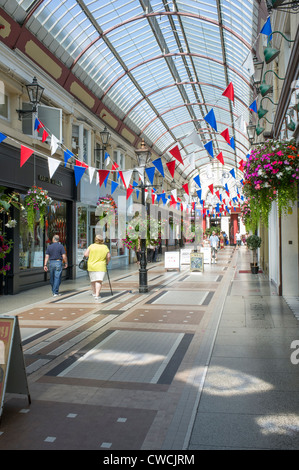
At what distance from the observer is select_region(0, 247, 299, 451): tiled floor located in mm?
3717

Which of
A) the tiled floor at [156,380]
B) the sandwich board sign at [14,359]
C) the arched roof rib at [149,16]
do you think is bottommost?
the tiled floor at [156,380]

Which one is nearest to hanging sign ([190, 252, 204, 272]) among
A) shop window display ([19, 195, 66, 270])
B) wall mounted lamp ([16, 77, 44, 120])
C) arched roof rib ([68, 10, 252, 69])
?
shop window display ([19, 195, 66, 270])

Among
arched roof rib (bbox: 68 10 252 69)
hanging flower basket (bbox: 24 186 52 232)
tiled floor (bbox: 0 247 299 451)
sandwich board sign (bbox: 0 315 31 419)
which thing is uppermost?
arched roof rib (bbox: 68 10 252 69)

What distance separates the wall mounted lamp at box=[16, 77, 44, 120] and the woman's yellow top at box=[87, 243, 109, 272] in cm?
488

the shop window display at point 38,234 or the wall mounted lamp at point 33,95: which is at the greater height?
the wall mounted lamp at point 33,95

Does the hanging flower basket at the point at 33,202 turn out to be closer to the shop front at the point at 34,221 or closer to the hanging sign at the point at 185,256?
the shop front at the point at 34,221

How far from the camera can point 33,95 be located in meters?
13.8

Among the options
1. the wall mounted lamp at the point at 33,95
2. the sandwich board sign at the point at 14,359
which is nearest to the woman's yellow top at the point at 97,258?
the wall mounted lamp at the point at 33,95

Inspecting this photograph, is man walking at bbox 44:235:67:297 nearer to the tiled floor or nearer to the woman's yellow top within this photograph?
the woman's yellow top

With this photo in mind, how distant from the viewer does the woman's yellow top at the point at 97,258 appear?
37.1 ft

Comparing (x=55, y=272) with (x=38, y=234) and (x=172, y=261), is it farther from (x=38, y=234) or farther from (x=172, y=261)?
(x=172, y=261)

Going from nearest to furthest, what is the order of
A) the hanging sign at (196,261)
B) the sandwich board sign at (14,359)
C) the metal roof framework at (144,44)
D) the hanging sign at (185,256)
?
1. the sandwich board sign at (14,359)
2. the metal roof framework at (144,44)
3. the hanging sign at (196,261)
4. the hanging sign at (185,256)

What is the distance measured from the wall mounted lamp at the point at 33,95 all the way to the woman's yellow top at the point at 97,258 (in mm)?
4883

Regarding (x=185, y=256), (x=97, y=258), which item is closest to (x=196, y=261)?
A: (x=185, y=256)
